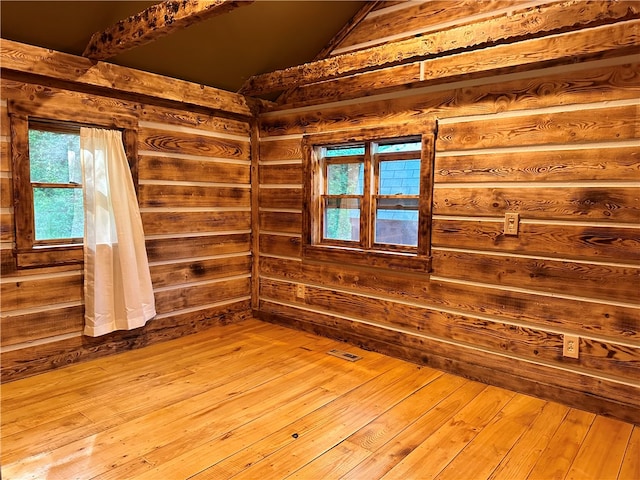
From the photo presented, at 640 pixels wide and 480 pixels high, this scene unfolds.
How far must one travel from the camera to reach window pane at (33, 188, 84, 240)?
2.97m

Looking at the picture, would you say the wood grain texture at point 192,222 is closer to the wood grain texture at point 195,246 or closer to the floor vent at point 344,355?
the wood grain texture at point 195,246

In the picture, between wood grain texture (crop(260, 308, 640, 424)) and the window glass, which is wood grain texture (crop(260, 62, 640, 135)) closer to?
wood grain texture (crop(260, 308, 640, 424))

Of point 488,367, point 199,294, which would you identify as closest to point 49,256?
point 199,294

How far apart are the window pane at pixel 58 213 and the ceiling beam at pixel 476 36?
1.81 metres

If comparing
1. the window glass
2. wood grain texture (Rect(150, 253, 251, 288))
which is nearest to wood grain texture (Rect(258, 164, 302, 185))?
wood grain texture (Rect(150, 253, 251, 288))

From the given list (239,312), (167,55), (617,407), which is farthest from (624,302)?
(167,55)

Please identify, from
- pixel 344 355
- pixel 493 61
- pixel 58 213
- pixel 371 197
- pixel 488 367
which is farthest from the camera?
pixel 371 197

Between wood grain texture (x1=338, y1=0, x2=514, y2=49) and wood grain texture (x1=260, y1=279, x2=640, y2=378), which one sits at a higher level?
wood grain texture (x1=338, y1=0, x2=514, y2=49)

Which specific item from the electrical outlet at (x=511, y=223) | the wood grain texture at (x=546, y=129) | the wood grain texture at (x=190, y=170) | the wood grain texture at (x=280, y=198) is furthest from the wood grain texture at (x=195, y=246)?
the electrical outlet at (x=511, y=223)

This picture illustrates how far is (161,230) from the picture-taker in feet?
11.8

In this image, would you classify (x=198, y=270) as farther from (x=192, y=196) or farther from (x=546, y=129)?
(x=546, y=129)

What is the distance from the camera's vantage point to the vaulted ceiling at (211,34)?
103 inches

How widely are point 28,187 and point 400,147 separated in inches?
104

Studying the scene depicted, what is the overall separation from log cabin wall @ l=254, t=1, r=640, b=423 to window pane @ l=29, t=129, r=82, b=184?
6.41 ft
